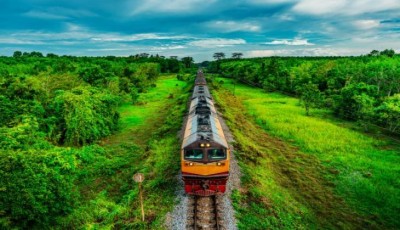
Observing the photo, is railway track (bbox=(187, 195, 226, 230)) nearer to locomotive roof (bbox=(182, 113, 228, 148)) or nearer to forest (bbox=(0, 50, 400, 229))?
forest (bbox=(0, 50, 400, 229))

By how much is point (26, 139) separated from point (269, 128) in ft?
89.5

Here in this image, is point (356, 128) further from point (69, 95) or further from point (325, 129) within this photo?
point (69, 95)

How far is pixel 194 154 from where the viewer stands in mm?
16547

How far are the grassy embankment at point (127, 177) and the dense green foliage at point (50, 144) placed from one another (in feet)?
0.64

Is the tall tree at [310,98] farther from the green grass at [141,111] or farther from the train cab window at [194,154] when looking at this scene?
the train cab window at [194,154]

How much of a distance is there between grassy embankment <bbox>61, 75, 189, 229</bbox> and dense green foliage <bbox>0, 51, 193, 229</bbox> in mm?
194

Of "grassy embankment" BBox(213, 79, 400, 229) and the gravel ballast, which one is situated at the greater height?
the gravel ballast

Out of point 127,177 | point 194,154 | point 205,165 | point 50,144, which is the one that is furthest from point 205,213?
point 50,144

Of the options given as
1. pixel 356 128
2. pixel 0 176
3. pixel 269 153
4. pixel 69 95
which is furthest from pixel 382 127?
pixel 0 176

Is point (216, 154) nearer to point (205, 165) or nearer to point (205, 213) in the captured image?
point (205, 165)

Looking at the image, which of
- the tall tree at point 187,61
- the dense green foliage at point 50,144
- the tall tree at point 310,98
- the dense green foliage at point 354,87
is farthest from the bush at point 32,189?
the tall tree at point 187,61

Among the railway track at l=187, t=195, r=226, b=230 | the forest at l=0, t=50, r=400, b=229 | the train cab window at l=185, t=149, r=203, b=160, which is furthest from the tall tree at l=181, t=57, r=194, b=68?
the railway track at l=187, t=195, r=226, b=230

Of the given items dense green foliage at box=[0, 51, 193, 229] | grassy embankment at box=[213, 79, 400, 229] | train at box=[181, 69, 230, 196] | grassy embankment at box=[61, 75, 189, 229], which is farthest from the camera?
grassy embankment at box=[213, 79, 400, 229]

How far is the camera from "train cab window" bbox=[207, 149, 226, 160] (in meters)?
16.4
